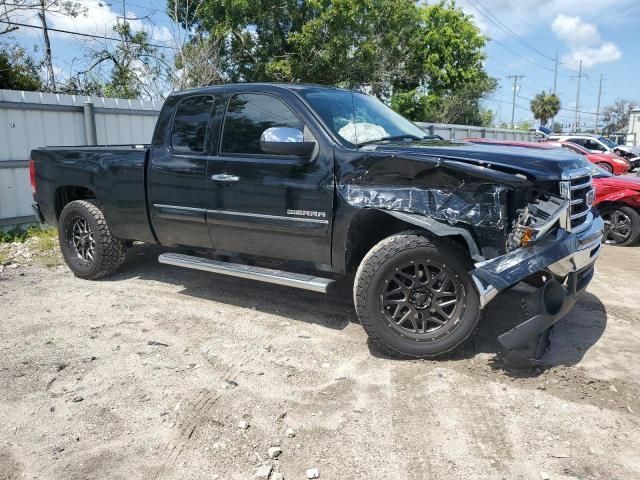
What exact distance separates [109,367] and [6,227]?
5505 mm

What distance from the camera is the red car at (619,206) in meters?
7.84

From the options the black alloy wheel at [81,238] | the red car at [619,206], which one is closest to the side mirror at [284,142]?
the black alloy wheel at [81,238]

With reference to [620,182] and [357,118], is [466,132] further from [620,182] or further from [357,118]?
[357,118]

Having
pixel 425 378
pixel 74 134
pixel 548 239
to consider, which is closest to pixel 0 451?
pixel 425 378

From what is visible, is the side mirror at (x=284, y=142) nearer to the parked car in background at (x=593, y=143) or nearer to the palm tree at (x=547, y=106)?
the parked car in background at (x=593, y=143)

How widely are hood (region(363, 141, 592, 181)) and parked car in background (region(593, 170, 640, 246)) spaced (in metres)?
4.53

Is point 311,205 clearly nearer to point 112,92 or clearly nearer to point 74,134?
point 74,134

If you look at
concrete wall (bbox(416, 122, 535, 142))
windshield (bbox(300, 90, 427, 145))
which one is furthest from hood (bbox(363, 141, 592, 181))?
concrete wall (bbox(416, 122, 535, 142))

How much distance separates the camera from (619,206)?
8.00m

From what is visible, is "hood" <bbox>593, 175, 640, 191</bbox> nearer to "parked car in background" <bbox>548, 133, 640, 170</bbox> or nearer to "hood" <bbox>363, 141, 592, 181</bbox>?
"hood" <bbox>363, 141, 592, 181</bbox>

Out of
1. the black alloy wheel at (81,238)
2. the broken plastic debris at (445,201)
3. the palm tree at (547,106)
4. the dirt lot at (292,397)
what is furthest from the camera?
the palm tree at (547,106)

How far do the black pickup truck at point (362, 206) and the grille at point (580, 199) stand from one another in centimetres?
2

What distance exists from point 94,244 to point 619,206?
721 centimetres

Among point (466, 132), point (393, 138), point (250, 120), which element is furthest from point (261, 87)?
point (466, 132)
